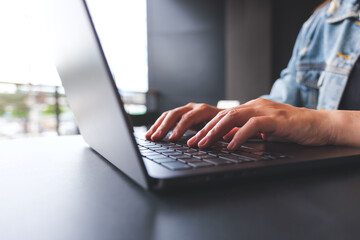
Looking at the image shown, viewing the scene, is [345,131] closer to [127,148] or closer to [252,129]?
[252,129]

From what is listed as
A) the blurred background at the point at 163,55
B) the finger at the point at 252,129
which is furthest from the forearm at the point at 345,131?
the blurred background at the point at 163,55

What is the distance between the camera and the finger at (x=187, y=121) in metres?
0.61

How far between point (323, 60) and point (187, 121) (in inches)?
34.1

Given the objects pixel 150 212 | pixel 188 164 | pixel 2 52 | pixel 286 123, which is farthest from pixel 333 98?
pixel 2 52

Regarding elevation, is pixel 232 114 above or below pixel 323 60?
below

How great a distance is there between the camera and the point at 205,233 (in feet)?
0.63

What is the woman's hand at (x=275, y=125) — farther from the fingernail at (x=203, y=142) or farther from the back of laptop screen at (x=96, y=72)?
the back of laptop screen at (x=96, y=72)

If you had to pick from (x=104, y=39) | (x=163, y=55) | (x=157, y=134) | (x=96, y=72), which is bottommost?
(x=157, y=134)

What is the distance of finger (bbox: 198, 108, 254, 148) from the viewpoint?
0.47m

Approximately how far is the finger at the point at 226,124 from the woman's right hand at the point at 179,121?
5.4 inches

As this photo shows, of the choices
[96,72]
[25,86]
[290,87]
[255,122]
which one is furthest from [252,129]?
[25,86]

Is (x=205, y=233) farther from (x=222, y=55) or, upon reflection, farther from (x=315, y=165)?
(x=222, y=55)

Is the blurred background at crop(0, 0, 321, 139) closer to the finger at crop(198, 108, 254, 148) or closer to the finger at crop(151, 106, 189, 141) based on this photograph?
the finger at crop(151, 106, 189, 141)

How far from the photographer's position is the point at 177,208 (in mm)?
239
